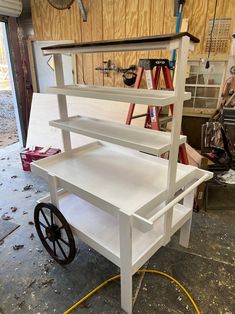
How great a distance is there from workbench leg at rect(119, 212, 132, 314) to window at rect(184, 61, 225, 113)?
199 cm

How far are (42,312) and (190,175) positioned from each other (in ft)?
3.84

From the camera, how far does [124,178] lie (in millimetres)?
1371

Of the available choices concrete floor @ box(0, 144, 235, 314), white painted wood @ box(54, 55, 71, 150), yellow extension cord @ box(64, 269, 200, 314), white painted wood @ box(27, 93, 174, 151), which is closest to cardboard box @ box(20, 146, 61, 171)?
white painted wood @ box(27, 93, 174, 151)

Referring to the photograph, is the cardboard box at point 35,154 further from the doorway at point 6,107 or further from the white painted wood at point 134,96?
the white painted wood at point 134,96

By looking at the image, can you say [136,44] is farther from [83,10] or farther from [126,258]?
[83,10]

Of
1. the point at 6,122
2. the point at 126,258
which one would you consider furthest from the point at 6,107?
the point at 126,258

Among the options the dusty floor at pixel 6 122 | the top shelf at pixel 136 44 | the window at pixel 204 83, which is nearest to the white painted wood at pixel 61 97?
the top shelf at pixel 136 44

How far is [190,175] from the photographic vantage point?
4.46 ft

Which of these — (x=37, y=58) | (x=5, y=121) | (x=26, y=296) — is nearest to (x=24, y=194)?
(x=26, y=296)

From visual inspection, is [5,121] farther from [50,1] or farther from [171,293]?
[171,293]

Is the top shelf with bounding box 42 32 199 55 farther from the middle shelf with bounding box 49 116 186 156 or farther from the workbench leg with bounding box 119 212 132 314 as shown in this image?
the workbench leg with bounding box 119 212 132 314

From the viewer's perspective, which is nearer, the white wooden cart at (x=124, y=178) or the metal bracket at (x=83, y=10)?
the white wooden cart at (x=124, y=178)

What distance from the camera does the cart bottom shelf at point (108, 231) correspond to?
1232mm

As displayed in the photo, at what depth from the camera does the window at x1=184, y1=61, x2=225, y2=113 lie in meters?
2.41
